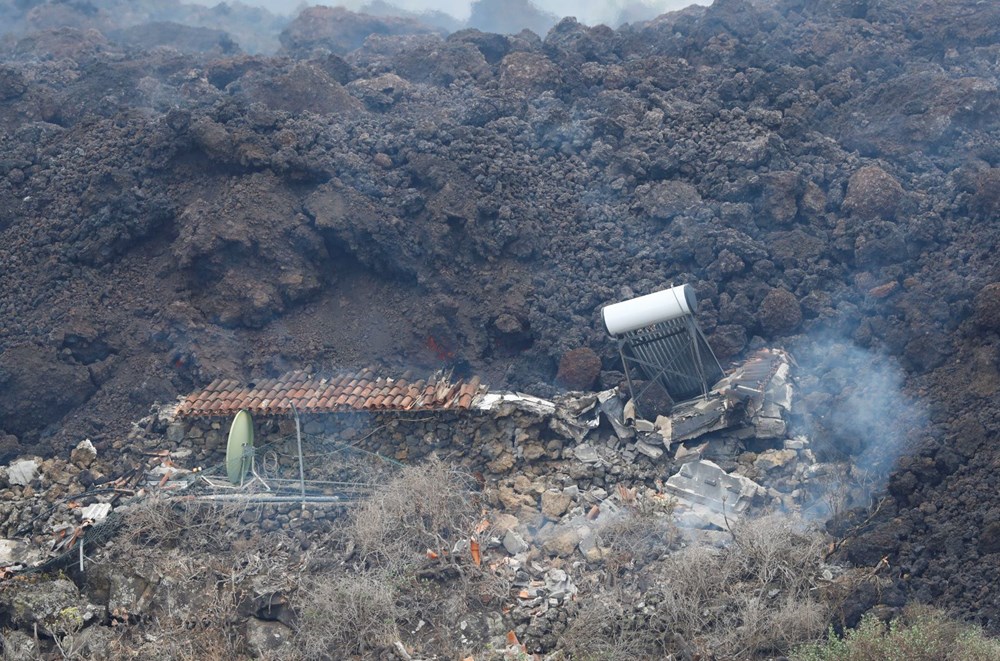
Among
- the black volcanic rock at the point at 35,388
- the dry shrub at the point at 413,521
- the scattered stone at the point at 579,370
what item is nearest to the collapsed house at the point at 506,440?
the scattered stone at the point at 579,370

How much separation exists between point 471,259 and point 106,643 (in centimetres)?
701

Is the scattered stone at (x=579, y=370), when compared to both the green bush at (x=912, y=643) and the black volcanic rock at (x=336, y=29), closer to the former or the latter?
the green bush at (x=912, y=643)

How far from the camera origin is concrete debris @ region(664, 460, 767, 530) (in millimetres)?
10172

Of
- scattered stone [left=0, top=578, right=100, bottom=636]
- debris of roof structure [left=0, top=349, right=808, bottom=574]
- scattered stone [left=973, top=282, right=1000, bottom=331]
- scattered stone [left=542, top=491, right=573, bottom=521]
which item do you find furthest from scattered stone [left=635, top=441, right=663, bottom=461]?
scattered stone [left=0, top=578, right=100, bottom=636]

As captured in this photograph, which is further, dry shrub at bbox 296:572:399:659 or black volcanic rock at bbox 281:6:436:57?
black volcanic rock at bbox 281:6:436:57

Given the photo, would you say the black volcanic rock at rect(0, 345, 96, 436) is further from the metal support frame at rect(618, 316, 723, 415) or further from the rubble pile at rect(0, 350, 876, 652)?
the metal support frame at rect(618, 316, 723, 415)

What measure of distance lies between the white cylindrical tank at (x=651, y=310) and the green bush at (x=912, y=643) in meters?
4.13

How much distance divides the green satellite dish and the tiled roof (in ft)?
1.04

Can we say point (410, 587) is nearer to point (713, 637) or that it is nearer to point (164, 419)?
point (713, 637)

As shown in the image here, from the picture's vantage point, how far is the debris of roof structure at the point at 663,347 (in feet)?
36.6

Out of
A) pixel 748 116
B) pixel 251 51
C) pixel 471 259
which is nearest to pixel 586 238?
pixel 471 259

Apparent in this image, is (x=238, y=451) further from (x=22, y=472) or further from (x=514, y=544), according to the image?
(x=514, y=544)

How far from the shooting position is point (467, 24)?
34500mm

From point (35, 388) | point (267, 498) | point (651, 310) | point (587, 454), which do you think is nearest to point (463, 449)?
point (587, 454)
